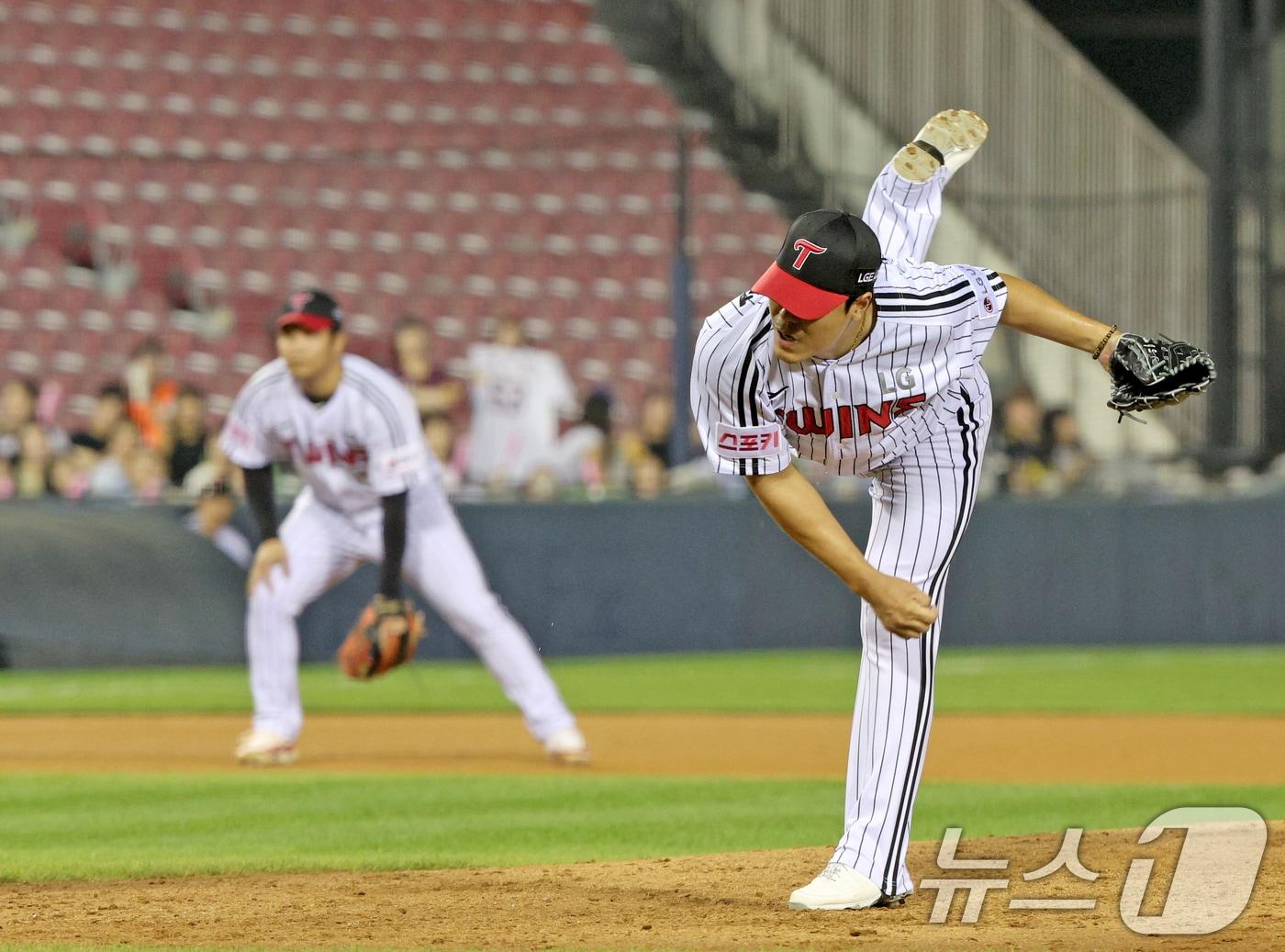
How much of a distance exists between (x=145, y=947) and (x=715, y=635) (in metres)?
9.58

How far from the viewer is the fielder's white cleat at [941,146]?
516 centimetres

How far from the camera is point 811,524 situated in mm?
4691

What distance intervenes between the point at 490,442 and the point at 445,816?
21.7 feet

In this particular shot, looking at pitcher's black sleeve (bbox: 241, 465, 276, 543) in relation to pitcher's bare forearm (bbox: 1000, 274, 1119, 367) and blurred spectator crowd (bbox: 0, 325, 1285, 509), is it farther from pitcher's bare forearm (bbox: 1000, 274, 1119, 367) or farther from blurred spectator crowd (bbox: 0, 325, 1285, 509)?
pitcher's bare forearm (bbox: 1000, 274, 1119, 367)

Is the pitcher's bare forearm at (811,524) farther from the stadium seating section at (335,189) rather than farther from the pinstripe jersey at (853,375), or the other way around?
the stadium seating section at (335,189)

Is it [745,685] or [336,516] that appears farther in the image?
[745,685]

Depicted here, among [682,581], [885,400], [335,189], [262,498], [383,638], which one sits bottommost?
[682,581]

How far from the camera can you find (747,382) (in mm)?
4633

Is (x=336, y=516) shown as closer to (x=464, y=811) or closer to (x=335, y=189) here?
(x=464, y=811)

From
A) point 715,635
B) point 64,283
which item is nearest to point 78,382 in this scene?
point 64,283

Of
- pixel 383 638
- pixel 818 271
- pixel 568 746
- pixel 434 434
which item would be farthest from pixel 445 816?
pixel 434 434

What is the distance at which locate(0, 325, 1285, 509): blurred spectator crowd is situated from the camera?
13047 millimetres

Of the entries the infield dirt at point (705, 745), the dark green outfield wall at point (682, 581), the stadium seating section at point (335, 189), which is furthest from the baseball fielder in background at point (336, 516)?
the stadium seating section at point (335, 189)

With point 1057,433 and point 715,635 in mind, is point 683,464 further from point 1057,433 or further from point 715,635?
point 1057,433
